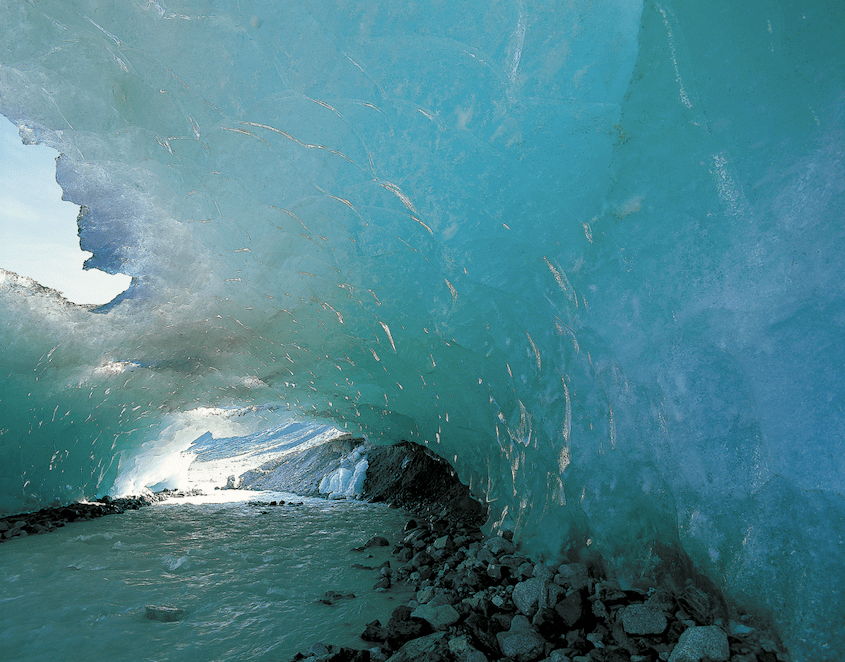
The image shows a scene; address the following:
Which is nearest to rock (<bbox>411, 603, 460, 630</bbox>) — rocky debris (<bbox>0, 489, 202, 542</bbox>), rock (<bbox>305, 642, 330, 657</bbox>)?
rock (<bbox>305, 642, 330, 657</bbox>)

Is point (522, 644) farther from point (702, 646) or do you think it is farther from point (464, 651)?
point (702, 646)

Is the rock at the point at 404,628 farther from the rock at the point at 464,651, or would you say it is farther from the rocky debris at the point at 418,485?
the rocky debris at the point at 418,485

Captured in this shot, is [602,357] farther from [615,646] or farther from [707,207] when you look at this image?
[615,646]

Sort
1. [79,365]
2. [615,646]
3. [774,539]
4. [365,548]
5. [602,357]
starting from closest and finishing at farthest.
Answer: [774,539] < [615,646] < [602,357] < [365,548] < [79,365]

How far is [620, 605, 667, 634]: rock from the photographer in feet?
7.59

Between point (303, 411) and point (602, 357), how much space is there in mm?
9412

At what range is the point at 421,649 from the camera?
250 centimetres

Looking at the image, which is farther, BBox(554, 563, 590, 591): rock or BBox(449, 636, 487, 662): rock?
BBox(554, 563, 590, 591): rock

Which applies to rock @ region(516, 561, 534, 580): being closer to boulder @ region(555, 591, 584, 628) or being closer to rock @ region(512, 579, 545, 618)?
rock @ region(512, 579, 545, 618)

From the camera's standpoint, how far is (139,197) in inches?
181

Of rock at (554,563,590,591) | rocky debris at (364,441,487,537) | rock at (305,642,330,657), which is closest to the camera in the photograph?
rock at (305,642,330,657)

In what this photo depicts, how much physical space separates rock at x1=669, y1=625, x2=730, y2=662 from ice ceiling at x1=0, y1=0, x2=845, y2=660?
270mm

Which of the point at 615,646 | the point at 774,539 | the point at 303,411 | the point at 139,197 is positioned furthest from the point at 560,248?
the point at 303,411

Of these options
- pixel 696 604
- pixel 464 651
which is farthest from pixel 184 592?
pixel 696 604
